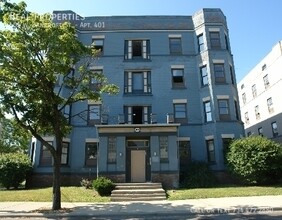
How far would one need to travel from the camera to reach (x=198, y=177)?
2209 centimetres

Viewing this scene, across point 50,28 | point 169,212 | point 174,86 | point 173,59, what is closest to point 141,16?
point 173,59

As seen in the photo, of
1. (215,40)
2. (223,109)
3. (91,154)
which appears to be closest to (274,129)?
(223,109)

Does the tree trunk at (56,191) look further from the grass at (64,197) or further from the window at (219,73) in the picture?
the window at (219,73)

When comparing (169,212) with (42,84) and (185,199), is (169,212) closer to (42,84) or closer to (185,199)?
(185,199)

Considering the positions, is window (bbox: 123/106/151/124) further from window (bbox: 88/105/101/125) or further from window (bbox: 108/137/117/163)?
window (bbox: 108/137/117/163)

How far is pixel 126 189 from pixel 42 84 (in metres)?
8.98

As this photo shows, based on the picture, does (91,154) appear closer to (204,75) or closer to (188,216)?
(204,75)

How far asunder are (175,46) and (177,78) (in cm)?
348

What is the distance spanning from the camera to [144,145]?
23.6 meters

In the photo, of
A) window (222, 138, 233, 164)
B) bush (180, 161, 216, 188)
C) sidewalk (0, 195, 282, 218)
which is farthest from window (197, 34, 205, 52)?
sidewalk (0, 195, 282, 218)

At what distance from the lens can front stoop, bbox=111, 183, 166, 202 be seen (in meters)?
17.2

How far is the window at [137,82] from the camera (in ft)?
88.9

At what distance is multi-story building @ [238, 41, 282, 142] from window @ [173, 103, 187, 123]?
39.4 feet

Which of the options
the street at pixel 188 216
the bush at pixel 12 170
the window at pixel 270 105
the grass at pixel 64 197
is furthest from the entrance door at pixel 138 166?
the window at pixel 270 105
